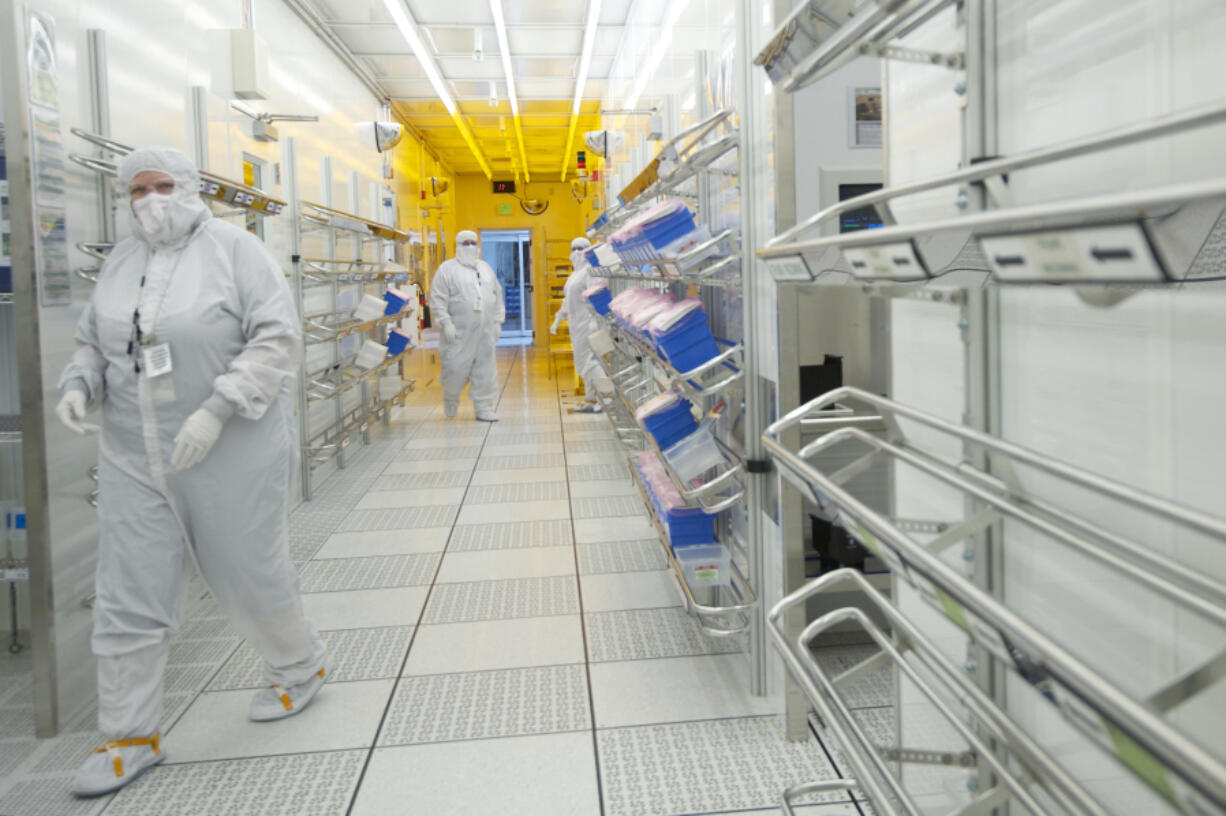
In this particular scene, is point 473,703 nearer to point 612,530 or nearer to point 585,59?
point 612,530

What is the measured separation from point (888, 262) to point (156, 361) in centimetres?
198

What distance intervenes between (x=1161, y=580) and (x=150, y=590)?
2.23m

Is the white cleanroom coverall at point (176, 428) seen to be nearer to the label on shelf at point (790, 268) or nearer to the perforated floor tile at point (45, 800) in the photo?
the perforated floor tile at point (45, 800)

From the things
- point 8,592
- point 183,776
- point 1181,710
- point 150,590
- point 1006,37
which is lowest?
point 183,776

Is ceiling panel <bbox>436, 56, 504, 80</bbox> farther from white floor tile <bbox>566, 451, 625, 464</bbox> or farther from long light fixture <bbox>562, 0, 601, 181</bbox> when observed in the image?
white floor tile <bbox>566, 451, 625, 464</bbox>

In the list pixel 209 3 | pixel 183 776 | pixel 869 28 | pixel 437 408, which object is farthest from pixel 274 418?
pixel 437 408

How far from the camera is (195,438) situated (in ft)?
7.16

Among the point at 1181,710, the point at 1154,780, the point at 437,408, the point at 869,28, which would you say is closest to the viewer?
the point at 1154,780

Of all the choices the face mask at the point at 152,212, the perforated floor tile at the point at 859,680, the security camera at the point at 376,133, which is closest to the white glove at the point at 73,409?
the face mask at the point at 152,212

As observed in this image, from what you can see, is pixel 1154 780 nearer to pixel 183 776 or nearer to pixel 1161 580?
pixel 1161 580

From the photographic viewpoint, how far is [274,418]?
2428 mm

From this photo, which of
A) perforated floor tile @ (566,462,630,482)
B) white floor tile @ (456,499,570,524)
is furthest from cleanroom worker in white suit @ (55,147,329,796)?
perforated floor tile @ (566,462,630,482)

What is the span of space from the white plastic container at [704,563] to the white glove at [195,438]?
131 cm

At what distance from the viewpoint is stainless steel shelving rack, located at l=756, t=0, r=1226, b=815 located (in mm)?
558
